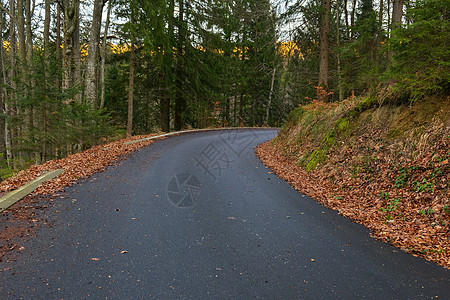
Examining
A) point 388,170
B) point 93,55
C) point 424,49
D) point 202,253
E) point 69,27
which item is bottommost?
point 202,253

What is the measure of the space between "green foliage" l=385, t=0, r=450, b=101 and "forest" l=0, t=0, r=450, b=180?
3 cm

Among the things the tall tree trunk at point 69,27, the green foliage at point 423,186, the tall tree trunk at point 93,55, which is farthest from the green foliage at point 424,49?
the tall tree trunk at point 69,27

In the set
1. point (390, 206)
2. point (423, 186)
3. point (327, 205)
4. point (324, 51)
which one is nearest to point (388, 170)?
point (423, 186)

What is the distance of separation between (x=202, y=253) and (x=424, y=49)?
22.4 ft

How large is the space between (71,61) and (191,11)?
10.2 metres

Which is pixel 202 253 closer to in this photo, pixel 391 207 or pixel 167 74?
pixel 391 207

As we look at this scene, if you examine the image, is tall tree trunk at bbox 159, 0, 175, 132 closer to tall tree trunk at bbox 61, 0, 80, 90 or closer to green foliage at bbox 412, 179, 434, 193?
tall tree trunk at bbox 61, 0, 80, 90

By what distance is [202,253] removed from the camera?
11.9ft

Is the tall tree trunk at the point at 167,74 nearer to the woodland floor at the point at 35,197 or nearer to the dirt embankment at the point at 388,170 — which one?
the woodland floor at the point at 35,197

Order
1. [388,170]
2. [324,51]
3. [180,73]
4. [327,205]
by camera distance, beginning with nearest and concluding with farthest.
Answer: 1. [327,205]
2. [388,170]
3. [324,51]
4. [180,73]

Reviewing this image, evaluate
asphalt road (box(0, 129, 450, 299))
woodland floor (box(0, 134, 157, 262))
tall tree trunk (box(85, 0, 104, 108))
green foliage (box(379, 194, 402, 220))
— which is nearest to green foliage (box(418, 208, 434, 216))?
green foliage (box(379, 194, 402, 220))

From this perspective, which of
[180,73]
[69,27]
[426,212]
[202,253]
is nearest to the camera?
[202,253]

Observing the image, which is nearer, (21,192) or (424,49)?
(21,192)

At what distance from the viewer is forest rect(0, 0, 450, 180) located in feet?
21.4
